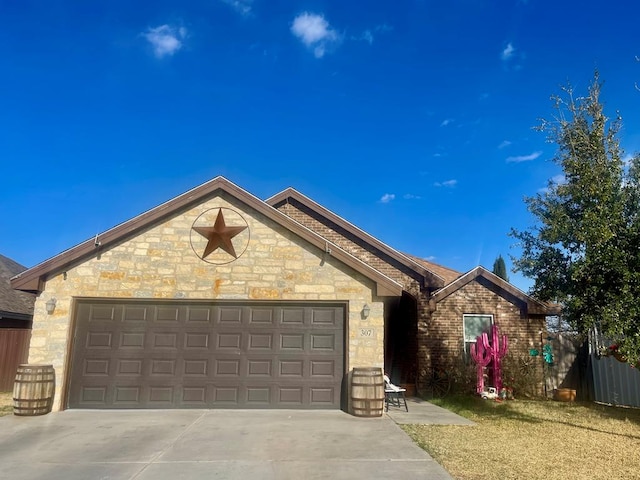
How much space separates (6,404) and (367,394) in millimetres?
8798

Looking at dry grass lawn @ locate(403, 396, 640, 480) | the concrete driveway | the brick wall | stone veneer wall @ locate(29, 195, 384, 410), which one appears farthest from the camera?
the brick wall

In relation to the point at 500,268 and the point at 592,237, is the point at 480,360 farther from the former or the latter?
the point at 500,268

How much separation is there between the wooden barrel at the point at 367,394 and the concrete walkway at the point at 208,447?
0.86 ft

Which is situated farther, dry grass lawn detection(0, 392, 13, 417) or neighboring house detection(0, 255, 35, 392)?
neighboring house detection(0, 255, 35, 392)

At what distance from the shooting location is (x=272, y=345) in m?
10.5

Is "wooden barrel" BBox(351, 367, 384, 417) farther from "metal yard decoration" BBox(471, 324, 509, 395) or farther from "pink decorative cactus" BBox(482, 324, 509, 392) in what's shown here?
"pink decorative cactus" BBox(482, 324, 509, 392)

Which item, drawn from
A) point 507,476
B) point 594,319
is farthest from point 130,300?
point 594,319

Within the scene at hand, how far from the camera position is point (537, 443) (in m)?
7.63

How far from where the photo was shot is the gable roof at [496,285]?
47.0 feet

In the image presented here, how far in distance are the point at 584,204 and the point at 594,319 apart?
7.01ft

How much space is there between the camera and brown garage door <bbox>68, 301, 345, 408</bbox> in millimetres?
10211

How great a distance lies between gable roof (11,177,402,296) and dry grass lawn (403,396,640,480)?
341 centimetres

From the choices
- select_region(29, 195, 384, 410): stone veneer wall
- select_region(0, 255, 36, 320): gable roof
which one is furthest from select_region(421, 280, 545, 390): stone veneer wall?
select_region(0, 255, 36, 320): gable roof

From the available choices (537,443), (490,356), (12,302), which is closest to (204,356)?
(537,443)
